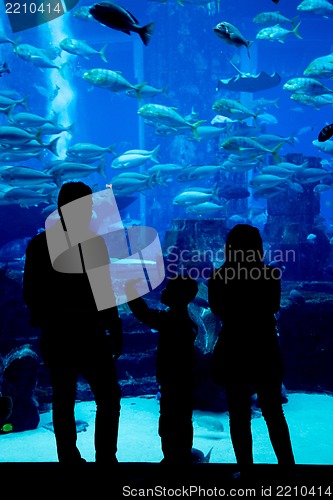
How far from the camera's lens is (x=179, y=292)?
8.12ft

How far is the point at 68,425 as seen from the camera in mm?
2414

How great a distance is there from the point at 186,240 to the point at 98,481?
263 inches

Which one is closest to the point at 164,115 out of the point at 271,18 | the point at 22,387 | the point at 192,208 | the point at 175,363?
the point at 192,208

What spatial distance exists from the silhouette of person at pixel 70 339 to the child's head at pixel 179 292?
1.13ft

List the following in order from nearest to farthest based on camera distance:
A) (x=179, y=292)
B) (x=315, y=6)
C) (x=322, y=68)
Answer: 1. (x=179, y=292)
2. (x=322, y=68)
3. (x=315, y=6)

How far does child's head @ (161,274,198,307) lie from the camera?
2.48 metres

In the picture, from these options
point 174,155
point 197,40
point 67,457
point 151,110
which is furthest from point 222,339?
point 197,40

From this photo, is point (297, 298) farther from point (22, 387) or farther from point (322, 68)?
point (322, 68)

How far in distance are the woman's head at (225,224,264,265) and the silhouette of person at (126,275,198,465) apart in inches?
11.5

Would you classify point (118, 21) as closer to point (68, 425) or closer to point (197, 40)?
point (68, 425)

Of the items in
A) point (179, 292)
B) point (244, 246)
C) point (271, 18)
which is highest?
point (271, 18)

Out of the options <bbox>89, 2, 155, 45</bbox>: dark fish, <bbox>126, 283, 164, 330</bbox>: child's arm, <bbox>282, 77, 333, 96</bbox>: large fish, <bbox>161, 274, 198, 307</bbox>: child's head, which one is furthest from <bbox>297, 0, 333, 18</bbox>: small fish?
<bbox>126, 283, 164, 330</bbox>: child's arm

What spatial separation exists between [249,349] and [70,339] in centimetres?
96

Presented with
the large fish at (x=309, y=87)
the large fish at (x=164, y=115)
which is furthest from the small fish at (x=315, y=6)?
the large fish at (x=164, y=115)
